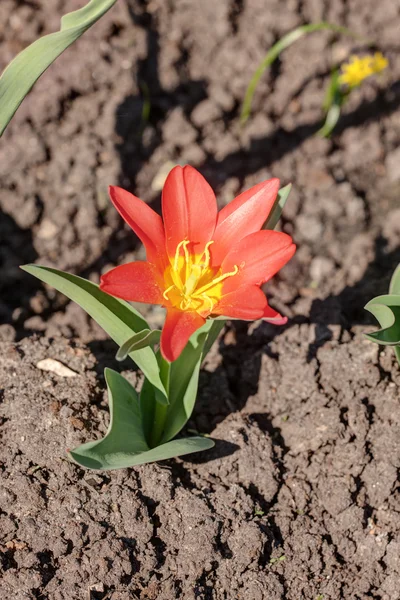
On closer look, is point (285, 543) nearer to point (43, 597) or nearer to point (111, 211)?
point (43, 597)

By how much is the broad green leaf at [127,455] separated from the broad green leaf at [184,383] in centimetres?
13

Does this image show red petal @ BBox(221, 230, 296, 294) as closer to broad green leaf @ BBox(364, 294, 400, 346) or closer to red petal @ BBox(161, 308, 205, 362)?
red petal @ BBox(161, 308, 205, 362)

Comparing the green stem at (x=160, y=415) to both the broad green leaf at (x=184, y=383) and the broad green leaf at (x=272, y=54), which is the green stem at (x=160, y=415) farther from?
the broad green leaf at (x=272, y=54)

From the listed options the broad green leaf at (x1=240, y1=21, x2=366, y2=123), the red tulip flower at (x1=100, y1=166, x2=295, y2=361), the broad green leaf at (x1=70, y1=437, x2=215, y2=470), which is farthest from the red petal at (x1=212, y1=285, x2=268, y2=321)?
the broad green leaf at (x1=240, y1=21, x2=366, y2=123)

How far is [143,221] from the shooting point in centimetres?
188

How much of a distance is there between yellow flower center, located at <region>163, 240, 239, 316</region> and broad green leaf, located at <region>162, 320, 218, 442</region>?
3.3 inches

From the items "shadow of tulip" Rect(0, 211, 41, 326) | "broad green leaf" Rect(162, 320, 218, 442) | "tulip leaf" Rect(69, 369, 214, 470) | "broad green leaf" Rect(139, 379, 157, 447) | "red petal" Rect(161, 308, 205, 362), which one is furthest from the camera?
"shadow of tulip" Rect(0, 211, 41, 326)

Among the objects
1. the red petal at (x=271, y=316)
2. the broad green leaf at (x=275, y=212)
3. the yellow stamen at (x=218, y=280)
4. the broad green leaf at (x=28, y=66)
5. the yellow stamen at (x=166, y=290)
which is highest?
the broad green leaf at (x=28, y=66)

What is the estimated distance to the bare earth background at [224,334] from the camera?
1.98 m


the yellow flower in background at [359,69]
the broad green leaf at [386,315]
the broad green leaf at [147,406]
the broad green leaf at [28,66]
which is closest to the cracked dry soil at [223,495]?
the broad green leaf at [147,406]

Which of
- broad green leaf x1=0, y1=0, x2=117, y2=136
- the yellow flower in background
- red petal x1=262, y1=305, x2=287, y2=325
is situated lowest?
red petal x1=262, y1=305, x2=287, y2=325

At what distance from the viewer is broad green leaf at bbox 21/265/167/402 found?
187 cm

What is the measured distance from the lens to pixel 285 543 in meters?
2.06

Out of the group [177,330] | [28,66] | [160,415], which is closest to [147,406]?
[160,415]
